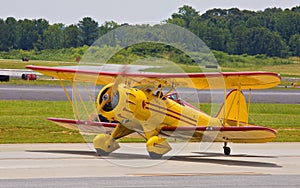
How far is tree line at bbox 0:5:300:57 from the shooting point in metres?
100

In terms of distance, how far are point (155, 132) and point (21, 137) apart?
22.9 ft

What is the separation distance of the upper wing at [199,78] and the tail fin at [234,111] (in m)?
0.79

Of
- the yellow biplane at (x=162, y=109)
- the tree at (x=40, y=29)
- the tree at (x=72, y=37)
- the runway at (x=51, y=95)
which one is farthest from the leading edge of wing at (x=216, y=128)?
the tree at (x=40, y=29)

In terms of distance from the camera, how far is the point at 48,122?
101ft

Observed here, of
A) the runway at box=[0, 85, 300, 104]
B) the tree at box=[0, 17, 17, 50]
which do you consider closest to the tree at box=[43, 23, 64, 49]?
the tree at box=[0, 17, 17, 50]

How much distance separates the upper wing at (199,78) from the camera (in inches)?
759

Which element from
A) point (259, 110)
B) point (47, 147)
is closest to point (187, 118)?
point (47, 147)

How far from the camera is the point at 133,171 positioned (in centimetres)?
1684

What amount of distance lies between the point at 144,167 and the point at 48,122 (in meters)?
13.5

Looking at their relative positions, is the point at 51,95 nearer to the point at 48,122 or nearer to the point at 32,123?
the point at 48,122

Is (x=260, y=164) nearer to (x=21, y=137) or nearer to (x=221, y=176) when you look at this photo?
(x=221, y=176)

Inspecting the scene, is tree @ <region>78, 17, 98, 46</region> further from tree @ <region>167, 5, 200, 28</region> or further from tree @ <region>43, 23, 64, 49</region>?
tree @ <region>167, 5, 200, 28</region>

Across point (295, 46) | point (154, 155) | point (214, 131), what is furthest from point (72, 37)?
point (154, 155)

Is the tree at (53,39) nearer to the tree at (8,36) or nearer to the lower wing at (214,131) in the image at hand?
the tree at (8,36)
